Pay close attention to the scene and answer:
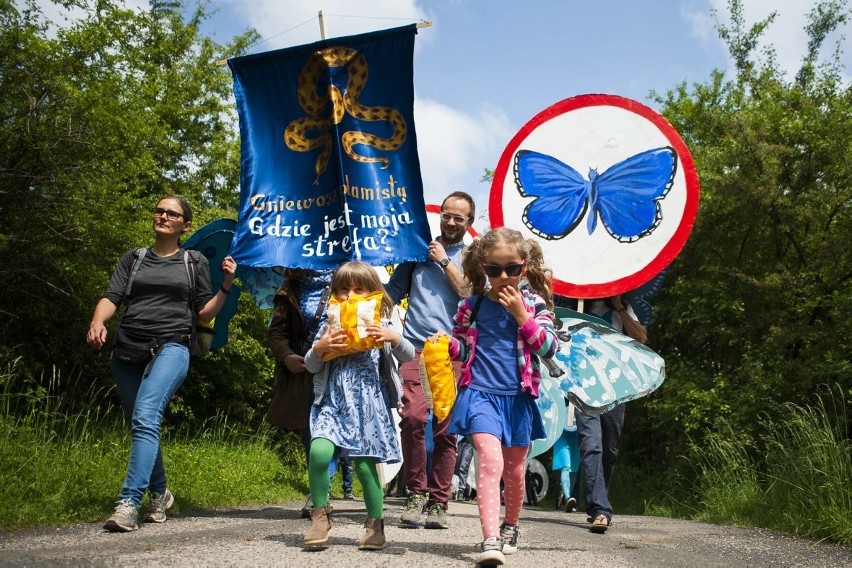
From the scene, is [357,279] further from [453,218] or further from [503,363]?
[453,218]

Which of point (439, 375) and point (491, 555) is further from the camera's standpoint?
point (439, 375)

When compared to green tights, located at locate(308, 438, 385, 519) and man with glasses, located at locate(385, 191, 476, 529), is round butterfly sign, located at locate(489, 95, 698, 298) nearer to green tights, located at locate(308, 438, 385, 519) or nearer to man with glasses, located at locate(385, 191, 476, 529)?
man with glasses, located at locate(385, 191, 476, 529)

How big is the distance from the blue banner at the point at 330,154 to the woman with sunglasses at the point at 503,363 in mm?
1599

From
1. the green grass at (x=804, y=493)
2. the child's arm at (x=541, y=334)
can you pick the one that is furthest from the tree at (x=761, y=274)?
the child's arm at (x=541, y=334)

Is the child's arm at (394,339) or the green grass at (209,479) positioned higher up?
the child's arm at (394,339)

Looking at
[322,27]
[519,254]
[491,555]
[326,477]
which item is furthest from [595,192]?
[491,555]

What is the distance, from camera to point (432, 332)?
20.0 feet

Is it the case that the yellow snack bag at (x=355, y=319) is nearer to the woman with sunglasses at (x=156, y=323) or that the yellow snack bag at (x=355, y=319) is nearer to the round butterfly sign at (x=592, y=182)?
the woman with sunglasses at (x=156, y=323)

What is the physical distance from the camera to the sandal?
632 centimetres

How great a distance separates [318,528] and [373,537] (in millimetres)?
268

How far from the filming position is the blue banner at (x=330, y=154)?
647cm

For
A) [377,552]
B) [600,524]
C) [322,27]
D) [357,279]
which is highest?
[322,27]

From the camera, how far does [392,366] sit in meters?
5.04

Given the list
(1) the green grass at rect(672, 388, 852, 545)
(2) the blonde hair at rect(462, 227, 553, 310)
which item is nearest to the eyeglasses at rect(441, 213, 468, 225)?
(2) the blonde hair at rect(462, 227, 553, 310)
